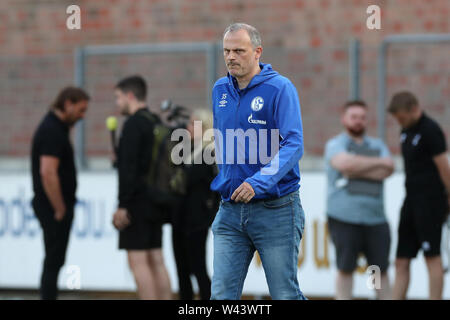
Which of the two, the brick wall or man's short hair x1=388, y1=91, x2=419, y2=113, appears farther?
the brick wall

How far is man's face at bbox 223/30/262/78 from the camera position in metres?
4.98

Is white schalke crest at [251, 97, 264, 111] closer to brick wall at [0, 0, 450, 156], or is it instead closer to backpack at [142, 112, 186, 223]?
backpack at [142, 112, 186, 223]

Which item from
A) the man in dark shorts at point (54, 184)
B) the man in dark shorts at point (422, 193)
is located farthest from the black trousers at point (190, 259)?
the man in dark shorts at point (422, 193)

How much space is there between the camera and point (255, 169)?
505 centimetres

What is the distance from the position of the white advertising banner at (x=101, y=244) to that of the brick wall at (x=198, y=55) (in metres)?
0.68

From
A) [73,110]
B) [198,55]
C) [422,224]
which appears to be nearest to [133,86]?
[73,110]

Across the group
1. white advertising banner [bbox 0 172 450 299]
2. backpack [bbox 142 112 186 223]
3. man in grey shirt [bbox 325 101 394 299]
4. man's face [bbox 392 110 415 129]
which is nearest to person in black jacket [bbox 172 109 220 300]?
backpack [bbox 142 112 186 223]

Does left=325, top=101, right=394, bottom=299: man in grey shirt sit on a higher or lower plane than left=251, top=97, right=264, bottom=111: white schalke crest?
lower

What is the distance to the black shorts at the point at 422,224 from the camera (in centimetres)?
822

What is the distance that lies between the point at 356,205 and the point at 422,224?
0.66m

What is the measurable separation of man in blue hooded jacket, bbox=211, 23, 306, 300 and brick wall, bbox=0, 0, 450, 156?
191 inches

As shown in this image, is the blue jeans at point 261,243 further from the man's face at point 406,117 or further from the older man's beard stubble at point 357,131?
the older man's beard stubble at point 357,131

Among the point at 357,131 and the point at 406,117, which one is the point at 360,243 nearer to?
the point at 357,131

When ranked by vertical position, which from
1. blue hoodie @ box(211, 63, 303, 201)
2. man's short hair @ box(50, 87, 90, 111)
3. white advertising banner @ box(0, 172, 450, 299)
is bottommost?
white advertising banner @ box(0, 172, 450, 299)
